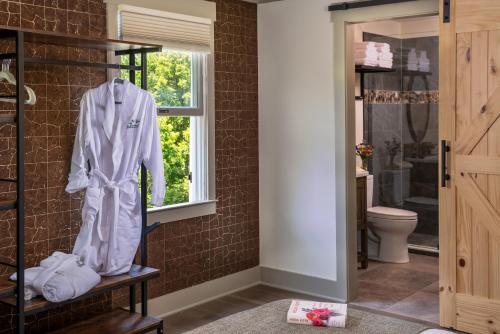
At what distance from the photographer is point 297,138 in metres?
5.06

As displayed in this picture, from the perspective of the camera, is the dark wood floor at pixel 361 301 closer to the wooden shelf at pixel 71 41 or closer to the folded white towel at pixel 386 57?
the wooden shelf at pixel 71 41

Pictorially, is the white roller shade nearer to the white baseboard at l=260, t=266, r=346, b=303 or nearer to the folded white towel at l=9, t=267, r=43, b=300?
the folded white towel at l=9, t=267, r=43, b=300

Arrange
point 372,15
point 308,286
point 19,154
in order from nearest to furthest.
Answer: point 19,154 < point 372,15 < point 308,286

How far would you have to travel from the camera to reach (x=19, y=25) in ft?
11.6

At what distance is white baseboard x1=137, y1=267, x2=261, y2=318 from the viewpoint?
445 cm

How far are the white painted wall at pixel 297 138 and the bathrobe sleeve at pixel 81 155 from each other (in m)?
1.92

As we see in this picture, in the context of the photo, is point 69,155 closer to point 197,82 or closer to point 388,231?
point 197,82

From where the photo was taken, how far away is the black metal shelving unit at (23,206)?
3.10 m

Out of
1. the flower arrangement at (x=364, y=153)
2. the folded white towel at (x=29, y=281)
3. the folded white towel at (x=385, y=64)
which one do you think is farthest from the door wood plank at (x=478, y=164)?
the folded white towel at (x=29, y=281)

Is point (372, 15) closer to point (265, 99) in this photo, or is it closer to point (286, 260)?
point (265, 99)

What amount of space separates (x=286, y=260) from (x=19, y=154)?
272 cm

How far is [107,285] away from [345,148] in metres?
2.14

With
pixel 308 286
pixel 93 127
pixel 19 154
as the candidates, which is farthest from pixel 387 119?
pixel 19 154

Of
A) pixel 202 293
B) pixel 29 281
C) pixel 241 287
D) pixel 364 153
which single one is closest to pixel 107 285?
pixel 29 281
